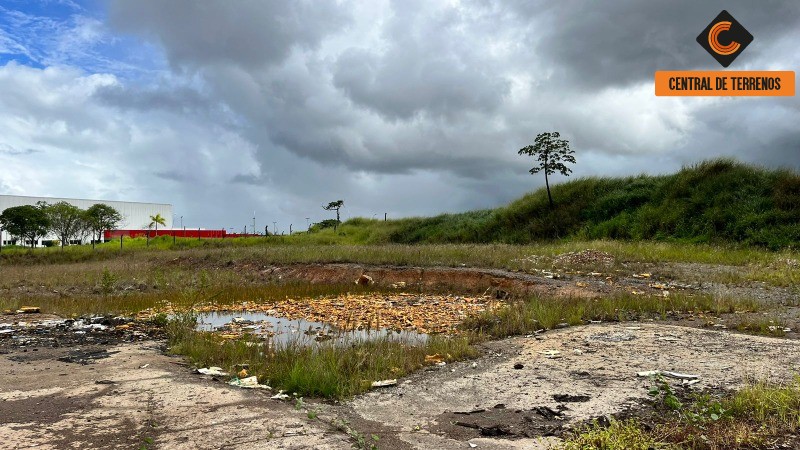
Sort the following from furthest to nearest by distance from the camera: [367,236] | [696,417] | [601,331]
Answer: [367,236] → [601,331] → [696,417]

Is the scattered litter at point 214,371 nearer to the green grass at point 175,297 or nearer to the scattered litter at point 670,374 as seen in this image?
the green grass at point 175,297

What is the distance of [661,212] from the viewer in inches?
1033

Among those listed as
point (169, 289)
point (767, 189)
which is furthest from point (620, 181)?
point (169, 289)

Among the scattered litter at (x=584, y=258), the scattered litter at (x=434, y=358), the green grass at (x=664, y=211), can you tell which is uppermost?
the green grass at (x=664, y=211)

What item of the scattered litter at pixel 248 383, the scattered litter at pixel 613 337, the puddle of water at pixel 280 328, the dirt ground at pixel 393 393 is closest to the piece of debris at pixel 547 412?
the dirt ground at pixel 393 393

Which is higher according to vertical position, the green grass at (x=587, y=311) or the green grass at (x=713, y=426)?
the green grass at (x=587, y=311)

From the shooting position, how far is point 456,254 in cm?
2016

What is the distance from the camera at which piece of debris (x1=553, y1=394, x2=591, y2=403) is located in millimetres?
5058

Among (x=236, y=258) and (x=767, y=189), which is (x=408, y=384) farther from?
(x=767, y=189)

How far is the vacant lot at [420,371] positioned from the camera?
4.33 meters

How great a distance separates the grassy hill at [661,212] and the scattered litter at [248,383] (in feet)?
68.9

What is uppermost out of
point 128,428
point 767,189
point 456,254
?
point 767,189

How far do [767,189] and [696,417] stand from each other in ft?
79.5

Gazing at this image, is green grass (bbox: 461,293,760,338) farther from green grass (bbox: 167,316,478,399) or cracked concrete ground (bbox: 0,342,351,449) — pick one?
cracked concrete ground (bbox: 0,342,351,449)
